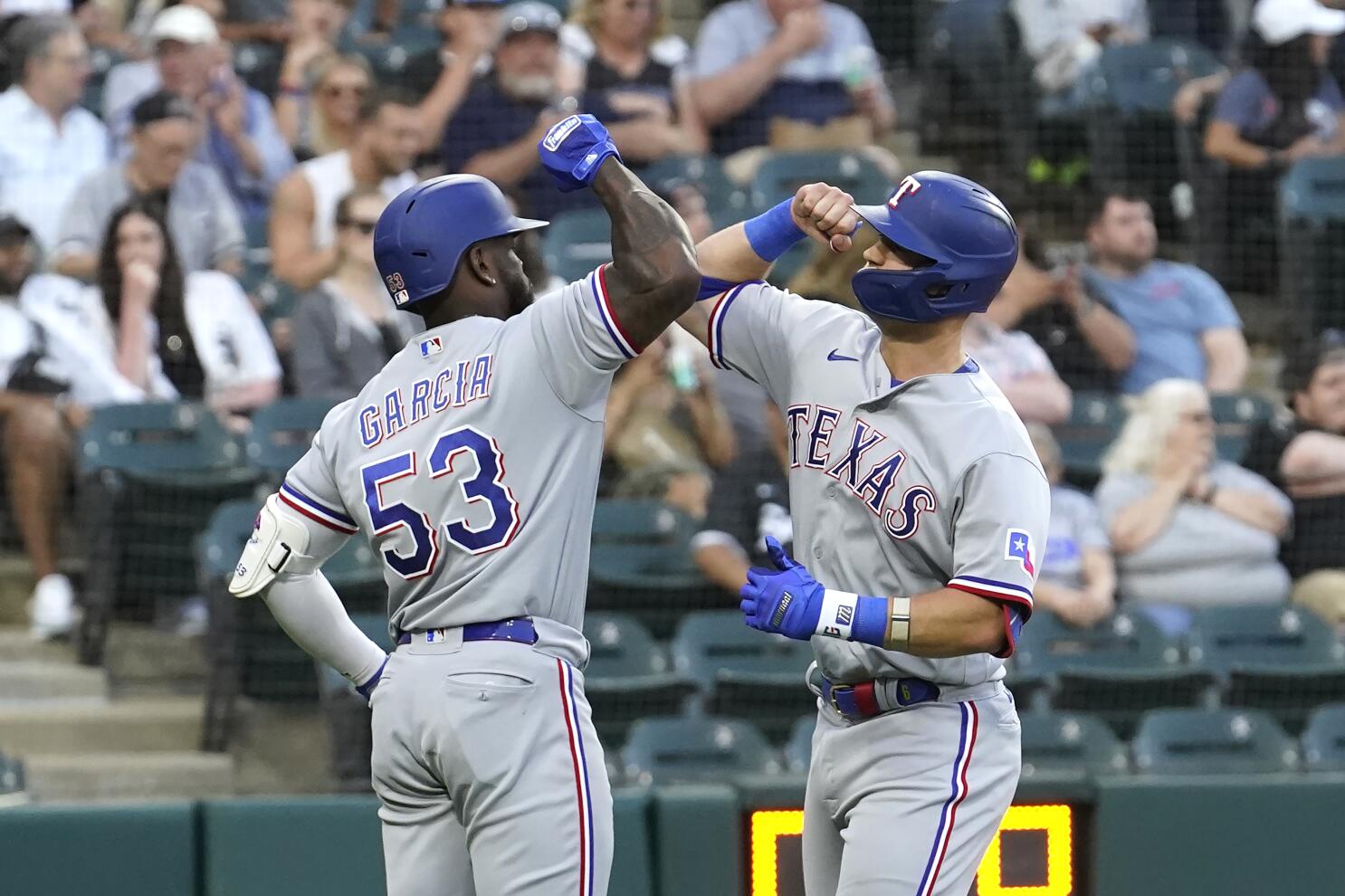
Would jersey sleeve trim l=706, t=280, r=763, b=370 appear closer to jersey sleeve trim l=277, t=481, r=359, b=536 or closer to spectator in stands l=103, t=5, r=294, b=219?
jersey sleeve trim l=277, t=481, r=359, b=536

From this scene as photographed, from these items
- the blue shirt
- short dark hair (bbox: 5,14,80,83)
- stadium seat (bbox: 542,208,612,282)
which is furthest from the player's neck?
short dark hair (bbox: 5,14,80,83)

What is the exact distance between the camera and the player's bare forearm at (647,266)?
300 cm

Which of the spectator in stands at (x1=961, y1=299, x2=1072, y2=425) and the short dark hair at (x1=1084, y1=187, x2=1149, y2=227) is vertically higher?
the short dark hair at (x1=1084, y1=187, x2=1149, y2=227)

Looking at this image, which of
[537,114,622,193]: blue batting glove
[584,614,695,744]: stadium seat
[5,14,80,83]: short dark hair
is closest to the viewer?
[537,114,622,193]: blue batting glove

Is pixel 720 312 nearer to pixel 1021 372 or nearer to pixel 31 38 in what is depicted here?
pixel 1021 372

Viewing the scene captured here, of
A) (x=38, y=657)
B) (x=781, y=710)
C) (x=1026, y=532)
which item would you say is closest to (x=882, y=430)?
(x=1026, y=532)

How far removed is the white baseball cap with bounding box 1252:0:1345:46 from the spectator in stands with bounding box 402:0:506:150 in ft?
10.5

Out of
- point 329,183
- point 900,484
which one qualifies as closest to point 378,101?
point 329,183

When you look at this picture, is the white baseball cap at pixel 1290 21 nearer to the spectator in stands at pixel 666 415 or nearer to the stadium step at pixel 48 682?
the spectator in stands at pixel 666 415

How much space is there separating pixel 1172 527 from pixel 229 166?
3.67 metres

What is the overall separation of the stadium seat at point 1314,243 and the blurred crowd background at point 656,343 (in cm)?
2

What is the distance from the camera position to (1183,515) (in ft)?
22.0

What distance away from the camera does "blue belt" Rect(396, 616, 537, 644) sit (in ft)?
10.2

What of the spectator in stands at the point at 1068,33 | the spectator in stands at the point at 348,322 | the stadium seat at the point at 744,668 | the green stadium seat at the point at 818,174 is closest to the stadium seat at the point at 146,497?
the spectator in stands at the point at 348,322
